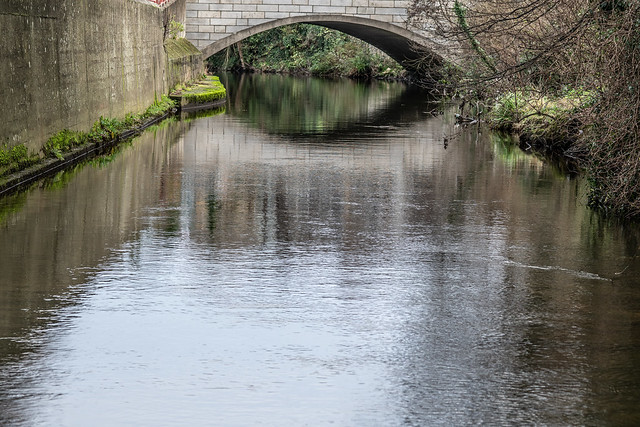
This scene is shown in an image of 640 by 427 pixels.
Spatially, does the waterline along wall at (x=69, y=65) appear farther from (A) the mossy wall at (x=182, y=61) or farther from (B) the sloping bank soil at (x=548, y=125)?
(B) the sloping bank soil at (x=548, y=125)

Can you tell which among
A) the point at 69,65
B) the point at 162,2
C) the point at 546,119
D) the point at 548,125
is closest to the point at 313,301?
the point at 69,65

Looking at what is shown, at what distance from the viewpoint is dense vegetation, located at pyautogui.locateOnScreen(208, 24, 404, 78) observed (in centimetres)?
6316

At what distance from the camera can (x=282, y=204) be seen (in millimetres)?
12789

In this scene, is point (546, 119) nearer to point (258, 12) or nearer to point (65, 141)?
point (65, 141)

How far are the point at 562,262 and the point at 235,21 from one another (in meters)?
33.9

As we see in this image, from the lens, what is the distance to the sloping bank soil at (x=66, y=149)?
13352 millimetres

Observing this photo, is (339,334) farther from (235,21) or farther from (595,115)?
(235,21)

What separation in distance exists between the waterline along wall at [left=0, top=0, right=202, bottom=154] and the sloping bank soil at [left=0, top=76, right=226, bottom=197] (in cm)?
17

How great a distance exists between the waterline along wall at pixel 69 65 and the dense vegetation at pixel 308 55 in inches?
1469

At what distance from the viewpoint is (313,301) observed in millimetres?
7941

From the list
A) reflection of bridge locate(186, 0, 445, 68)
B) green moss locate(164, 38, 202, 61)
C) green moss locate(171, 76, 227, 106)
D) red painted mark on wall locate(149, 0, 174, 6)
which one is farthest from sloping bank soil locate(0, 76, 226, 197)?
reflection of bridge locate(186, 0, 445, 68)

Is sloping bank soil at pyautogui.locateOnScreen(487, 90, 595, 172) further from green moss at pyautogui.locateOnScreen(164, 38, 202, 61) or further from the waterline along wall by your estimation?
green moss at pyautogui.locateOnScreen(164, 38, 202, 61)

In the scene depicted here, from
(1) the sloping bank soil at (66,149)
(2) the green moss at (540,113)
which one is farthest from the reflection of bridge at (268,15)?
(2) the green moss at (540,113)

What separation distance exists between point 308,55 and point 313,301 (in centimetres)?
6156
